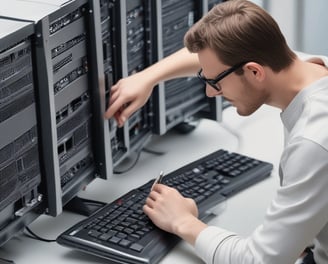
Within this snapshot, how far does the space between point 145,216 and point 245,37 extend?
418 mm

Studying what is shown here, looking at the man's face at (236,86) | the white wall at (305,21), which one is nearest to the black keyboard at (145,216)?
the man's face at (236,86)

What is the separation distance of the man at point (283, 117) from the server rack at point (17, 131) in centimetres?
25

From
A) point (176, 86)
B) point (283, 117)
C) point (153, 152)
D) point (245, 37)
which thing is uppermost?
point (245, 37)

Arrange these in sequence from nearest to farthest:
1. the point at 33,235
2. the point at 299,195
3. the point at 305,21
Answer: the point at 299,195, the point at 33,235, the point at 305,21

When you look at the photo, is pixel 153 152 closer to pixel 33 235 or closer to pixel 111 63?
pixel 111 63

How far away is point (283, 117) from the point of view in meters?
1.36

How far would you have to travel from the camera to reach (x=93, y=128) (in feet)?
5.01

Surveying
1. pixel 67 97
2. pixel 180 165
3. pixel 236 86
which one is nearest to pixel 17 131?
pixel 67 97

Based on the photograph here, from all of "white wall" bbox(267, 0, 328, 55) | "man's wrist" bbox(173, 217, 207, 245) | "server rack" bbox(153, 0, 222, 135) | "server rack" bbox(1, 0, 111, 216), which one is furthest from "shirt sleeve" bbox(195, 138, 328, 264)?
"white wall" bbox(267, 0, 328, 55)

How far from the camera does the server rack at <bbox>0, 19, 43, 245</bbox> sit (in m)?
1.24

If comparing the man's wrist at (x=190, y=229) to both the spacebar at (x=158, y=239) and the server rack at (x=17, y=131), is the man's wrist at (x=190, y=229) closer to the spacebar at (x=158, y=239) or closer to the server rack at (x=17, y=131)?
the spacebar at (x=158, y=239)

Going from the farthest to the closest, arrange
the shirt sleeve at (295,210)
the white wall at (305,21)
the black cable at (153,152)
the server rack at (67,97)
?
1. the white wall at (305,21)
2. the black cable at (153,152)
3. the server rack at (67,97)
4. the shirt sleeve at (295,210)

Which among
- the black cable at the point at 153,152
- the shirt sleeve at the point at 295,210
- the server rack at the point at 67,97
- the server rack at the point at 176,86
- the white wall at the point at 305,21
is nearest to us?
the shirt sleeve at the point at 295,210

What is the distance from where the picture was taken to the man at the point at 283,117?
1.23 meters
